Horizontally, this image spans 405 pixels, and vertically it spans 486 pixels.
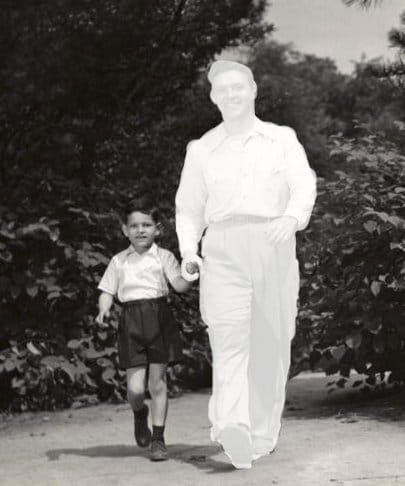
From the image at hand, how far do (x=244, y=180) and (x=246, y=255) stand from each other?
0.37 metres

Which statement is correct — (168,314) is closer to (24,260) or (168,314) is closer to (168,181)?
(24,260)

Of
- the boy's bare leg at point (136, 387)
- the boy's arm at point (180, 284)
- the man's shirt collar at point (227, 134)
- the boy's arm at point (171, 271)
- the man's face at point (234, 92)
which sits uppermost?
the man's face at point (234, 92)

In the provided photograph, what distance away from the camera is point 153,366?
17.7ft

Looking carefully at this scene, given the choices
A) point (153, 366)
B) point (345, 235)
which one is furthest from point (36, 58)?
point (153, 366)

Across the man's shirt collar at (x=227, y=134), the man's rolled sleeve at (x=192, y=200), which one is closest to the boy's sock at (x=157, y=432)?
the man's rolled sleeve at (x=192, y=200)

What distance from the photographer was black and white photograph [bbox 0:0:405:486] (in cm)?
479

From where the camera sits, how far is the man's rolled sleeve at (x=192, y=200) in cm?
500

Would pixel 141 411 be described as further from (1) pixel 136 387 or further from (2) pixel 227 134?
(2) pixel 227 134

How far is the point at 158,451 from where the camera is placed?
5.13 metres

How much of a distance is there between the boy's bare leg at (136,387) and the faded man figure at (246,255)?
0.76 meters

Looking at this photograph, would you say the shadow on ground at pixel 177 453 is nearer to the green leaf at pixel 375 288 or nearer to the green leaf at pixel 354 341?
the green leaf at pixel 354 341

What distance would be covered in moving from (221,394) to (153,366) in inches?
31.4

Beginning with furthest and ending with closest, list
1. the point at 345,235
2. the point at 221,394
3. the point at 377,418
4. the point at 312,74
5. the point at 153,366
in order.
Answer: the point at 312,74 < the point at 345,235 < the point at 377,418 < the point at 153,366 < the point at 221,394

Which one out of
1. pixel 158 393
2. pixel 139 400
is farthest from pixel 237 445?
pixel 139 400
